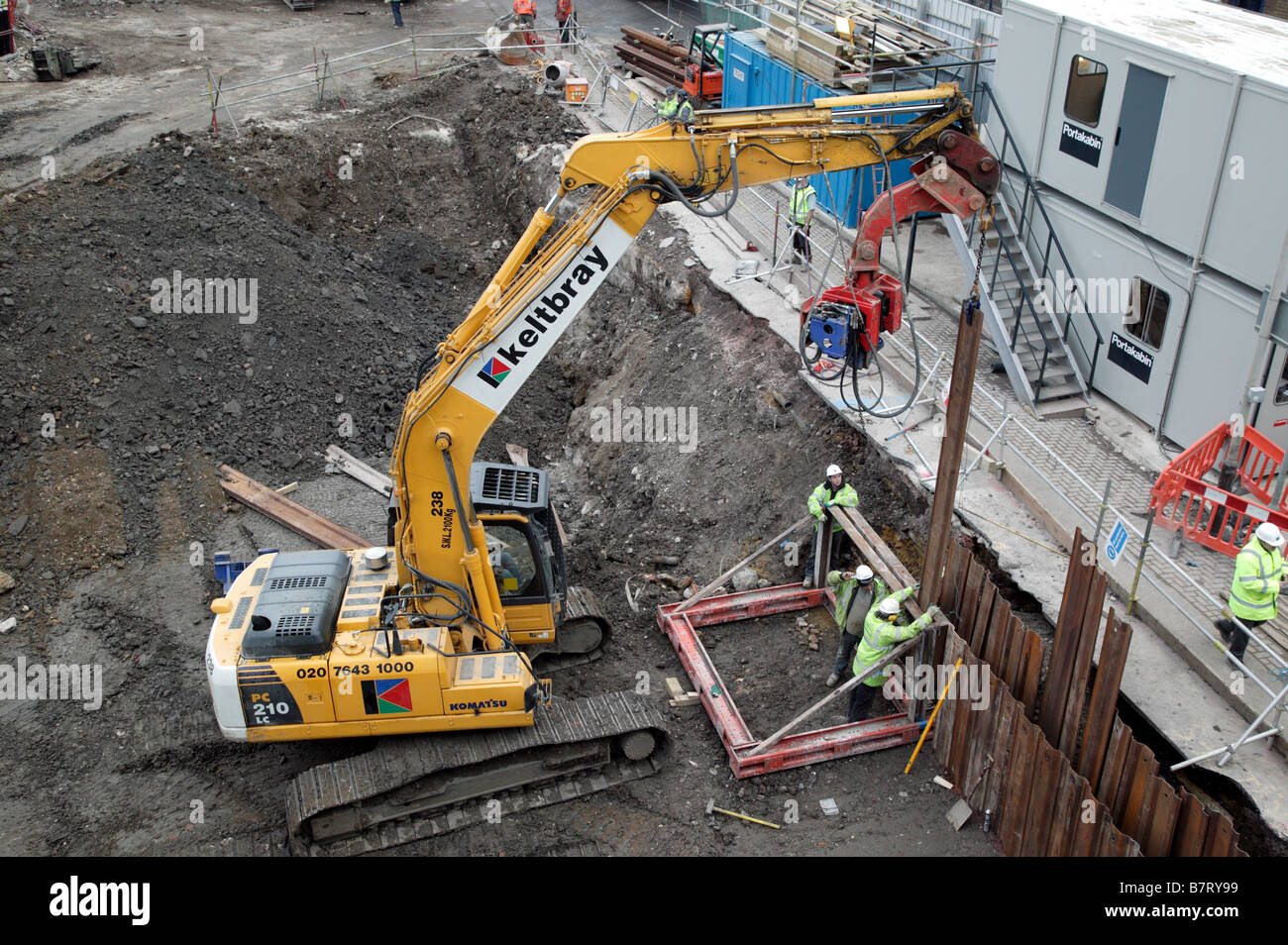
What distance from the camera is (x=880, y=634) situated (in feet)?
33.7

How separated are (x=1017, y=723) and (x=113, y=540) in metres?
11.6

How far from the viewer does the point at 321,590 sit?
10.2 m

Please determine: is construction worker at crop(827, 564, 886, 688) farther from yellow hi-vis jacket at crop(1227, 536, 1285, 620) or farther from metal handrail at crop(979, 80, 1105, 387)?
metal handrail at crop(979, 80, 1105, 387)

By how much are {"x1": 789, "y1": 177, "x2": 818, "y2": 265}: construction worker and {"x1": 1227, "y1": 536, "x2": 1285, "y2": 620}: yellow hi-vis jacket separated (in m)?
8.93

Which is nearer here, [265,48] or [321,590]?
[321,590]

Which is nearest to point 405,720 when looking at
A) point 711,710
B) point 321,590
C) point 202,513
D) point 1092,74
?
point 321,590

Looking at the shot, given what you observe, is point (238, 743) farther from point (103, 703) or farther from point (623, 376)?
point (623, 376)

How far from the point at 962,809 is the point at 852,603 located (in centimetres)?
227

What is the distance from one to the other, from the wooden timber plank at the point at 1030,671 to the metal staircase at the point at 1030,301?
585 cm

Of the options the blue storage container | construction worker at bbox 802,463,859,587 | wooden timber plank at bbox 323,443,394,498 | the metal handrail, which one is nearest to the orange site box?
the blue storage container

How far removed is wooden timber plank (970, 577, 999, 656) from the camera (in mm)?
9945

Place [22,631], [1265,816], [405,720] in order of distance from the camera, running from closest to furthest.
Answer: [1265,816] < [405,720] < [22,631]

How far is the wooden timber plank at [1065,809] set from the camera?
27.5ft

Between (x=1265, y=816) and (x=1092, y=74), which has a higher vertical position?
(x=1092, y=74)
